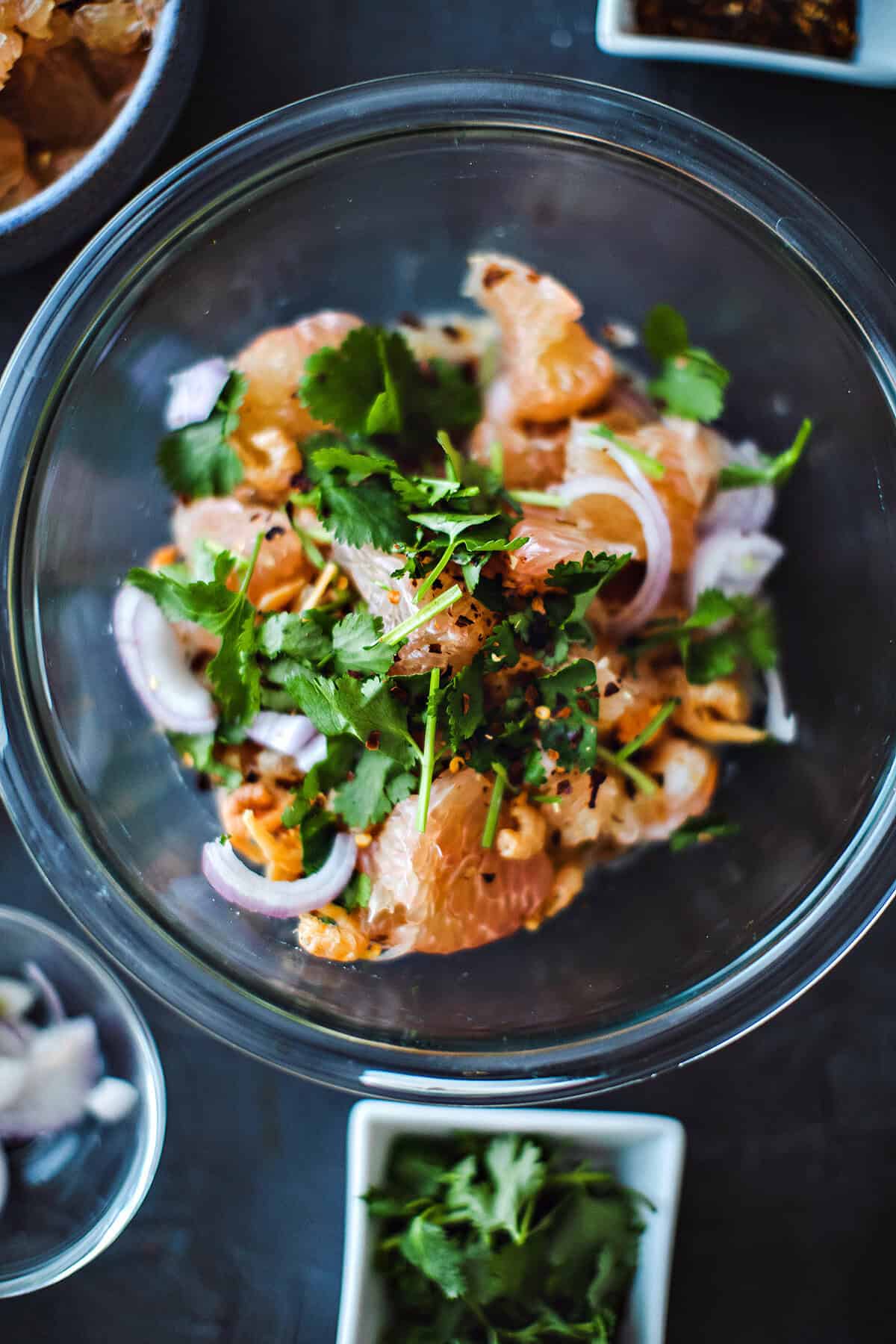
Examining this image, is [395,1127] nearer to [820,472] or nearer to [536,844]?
[536,844]

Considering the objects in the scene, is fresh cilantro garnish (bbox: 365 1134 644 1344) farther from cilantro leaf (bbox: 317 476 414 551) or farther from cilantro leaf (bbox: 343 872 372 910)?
cilantro leaf (bbox: 317 476 414 551)

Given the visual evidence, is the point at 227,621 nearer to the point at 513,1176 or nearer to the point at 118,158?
the point at 118,158

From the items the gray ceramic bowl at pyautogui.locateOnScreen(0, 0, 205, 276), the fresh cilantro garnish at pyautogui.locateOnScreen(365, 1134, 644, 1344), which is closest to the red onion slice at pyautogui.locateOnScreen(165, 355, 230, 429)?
the gray ceramic bowl at pyautogui.locateOnScreen(0, 0, 205, 276)

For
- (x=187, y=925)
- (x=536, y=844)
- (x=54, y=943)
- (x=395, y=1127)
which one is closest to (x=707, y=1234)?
(x=395, y=1127)

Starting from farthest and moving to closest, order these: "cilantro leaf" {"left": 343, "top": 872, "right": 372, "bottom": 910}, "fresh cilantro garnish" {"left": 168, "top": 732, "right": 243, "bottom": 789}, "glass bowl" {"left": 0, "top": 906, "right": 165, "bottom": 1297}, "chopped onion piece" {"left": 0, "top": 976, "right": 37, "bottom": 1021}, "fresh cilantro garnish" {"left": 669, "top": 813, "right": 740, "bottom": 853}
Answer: "chopped onion piece" {"left": 0, "top": 976, "right": 37, "bottom": 1021} < "glass bowl" {"left": 0, "top": 906, "right": 165, "bottom": 1297} < "fresh cilantro garnish" {"left": 669, "top": 813, "right": 740, "bottom": 853} < "fresh cilantro garnish" {"left": 168, "top": 732, "right": 243, "bottom": 789} < "cilantro leaf" {"left": 343, "top": 872, "right": 372, "bottom": 910}

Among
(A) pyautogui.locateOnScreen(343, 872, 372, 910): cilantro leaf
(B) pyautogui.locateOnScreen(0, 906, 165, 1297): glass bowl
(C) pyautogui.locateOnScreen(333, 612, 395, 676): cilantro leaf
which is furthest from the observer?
(B) pyautogui.locateOnScreen(0, 906, 165, 1297): glass bowl

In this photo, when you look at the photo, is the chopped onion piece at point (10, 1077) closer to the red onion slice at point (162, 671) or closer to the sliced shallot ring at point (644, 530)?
the red onion slice at point (162, 671)

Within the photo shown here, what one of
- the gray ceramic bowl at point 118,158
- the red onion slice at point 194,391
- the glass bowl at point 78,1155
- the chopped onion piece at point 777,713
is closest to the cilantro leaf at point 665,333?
the chopped onion piece at point 777,713
